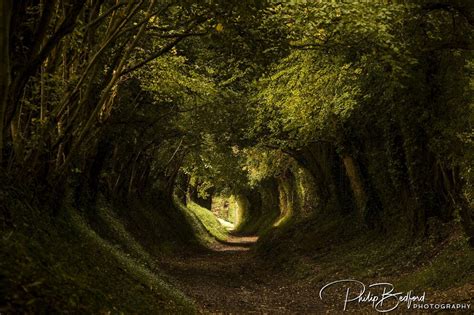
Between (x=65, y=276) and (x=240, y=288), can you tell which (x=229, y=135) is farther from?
(x=65, y=276)

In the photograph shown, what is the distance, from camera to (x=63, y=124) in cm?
1266

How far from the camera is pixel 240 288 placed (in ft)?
67.5

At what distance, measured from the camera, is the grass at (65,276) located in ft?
19.6

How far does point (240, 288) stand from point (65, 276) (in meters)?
13.6

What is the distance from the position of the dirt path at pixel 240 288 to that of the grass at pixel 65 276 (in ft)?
9.62

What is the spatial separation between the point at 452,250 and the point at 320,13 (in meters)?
9.41

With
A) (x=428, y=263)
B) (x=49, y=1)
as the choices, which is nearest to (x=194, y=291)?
(x=428, y=263)

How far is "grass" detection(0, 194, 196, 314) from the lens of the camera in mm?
5977

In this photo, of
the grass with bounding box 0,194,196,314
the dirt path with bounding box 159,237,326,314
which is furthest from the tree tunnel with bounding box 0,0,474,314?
the dirt path with bounding box 159,237,326,314

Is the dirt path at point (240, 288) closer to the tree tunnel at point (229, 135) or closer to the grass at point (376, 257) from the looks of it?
the tree tunnel at point (229, 135)

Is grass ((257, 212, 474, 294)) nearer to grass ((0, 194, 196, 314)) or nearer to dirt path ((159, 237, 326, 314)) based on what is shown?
dirt path ((159, 237, 326, 314))

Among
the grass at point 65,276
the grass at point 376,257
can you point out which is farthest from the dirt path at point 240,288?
the grass at point 65,276

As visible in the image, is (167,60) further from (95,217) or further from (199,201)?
(199,201)

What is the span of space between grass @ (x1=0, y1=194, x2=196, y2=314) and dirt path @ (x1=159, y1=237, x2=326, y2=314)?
9.62ft
